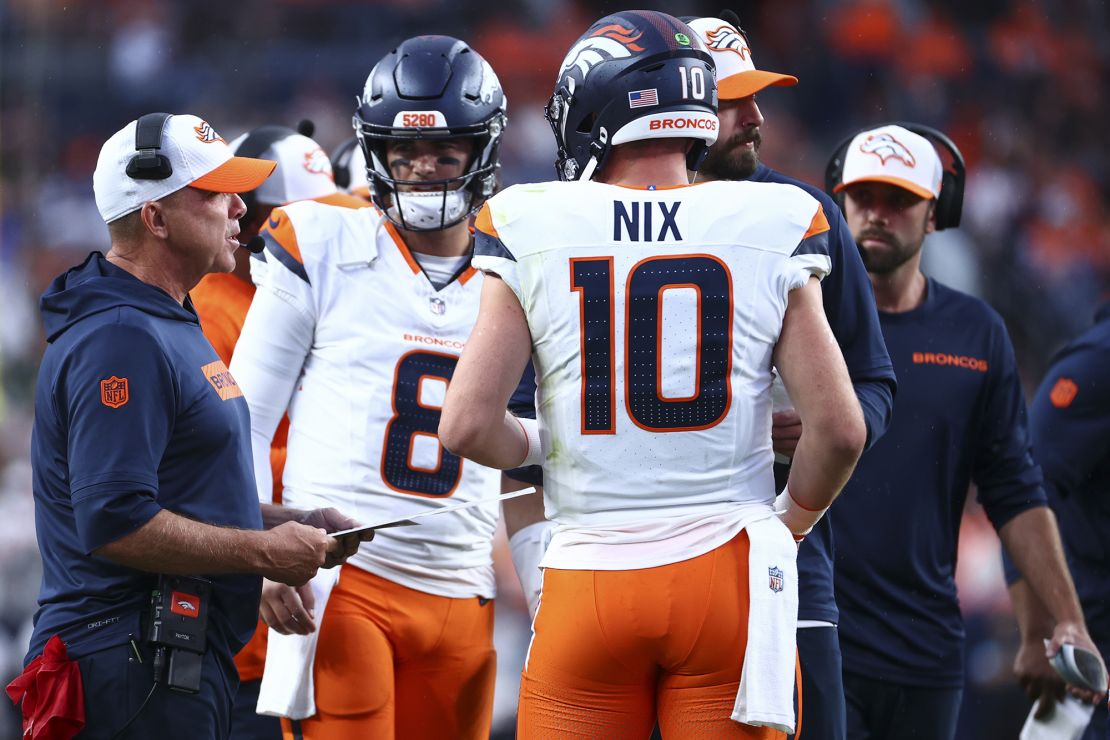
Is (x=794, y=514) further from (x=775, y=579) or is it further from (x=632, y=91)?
(x=632, y=91)

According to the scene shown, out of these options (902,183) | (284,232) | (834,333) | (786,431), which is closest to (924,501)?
(902,183)

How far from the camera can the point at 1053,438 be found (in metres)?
4.67

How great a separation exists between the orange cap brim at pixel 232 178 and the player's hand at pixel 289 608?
94 centimetres

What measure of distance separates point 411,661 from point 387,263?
102 cm

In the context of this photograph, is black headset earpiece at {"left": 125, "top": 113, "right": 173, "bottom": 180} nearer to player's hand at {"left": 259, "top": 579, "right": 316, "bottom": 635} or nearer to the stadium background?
player's hand at {"left": 259, "top": 579, "right": 316, "bottom": 635}

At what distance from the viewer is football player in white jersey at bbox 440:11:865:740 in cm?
268

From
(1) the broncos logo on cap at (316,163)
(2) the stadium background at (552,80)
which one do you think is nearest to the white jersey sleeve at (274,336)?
(1) the broncos logo on cap at (316,163)

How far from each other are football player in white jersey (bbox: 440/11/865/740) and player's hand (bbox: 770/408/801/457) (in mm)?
210

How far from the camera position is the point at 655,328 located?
271 centimetres

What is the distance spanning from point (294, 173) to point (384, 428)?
131 cm

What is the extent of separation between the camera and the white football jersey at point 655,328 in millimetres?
2713

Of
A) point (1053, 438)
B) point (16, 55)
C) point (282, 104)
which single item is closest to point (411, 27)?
point (282, 104)

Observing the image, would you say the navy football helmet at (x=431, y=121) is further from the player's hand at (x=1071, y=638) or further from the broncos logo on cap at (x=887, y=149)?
the player's hand at (x=1071, y=638)

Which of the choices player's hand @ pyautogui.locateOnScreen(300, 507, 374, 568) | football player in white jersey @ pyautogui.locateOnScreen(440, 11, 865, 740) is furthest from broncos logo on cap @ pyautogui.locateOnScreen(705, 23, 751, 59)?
player's hand @ pyautogui.locateOnScreen(300, 507, 374, 568)
